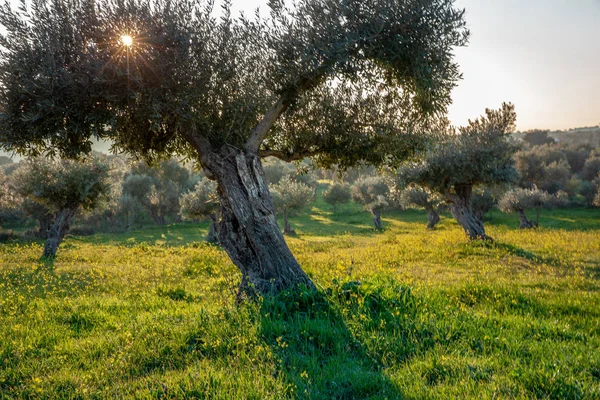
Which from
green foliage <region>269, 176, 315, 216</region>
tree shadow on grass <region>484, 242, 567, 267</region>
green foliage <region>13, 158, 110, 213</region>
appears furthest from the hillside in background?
green foliage <region>13, 158, 110, 213</region>

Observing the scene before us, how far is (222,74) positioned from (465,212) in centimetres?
2038

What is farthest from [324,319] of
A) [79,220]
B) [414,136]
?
[79,220]

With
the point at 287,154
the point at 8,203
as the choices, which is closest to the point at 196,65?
the point at 287,154

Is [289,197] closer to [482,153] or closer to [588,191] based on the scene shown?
[482,153]

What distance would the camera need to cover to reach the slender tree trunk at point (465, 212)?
930 inches

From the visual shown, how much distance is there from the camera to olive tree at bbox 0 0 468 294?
8.42 metres

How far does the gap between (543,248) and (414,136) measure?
1372 centimetres

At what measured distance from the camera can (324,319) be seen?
7.16m

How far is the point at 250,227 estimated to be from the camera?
28.9ft

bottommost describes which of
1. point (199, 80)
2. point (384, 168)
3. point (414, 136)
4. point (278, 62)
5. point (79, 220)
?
point (79, 220)

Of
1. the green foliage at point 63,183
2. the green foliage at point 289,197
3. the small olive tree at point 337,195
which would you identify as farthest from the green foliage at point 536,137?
the green foliage at point 63,183

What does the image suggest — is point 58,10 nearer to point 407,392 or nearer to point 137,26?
point 137,26

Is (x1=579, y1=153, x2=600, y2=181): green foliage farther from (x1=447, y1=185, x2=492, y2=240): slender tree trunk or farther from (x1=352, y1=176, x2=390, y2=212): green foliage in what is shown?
(x1=447, y1=185, x2=492, y2=240): slender tree trunk

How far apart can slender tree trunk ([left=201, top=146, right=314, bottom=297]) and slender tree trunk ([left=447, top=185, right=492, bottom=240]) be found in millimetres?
18623
